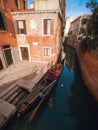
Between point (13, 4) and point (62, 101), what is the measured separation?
11372 millimetres

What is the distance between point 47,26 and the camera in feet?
29.4

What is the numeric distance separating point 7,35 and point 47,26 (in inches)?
173

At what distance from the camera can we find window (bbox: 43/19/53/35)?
28.7ft

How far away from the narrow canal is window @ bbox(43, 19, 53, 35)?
6287 mm

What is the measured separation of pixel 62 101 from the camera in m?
6.34

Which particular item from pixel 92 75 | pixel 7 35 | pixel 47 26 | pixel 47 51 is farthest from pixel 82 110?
pixel 7 35

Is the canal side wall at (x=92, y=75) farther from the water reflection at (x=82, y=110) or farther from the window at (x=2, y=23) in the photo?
the window at (x=2, y=23)

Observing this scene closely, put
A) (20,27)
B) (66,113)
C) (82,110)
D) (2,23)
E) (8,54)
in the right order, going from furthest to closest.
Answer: (20,27)
(8,54)
(2,23)
(82,110)
(66,113)

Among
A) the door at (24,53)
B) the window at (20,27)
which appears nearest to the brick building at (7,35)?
the window at (20,27)

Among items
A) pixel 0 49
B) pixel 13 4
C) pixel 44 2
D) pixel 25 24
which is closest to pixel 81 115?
pixel 0 49

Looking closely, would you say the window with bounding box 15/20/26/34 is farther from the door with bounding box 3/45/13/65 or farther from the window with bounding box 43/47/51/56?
the window with bounding box 43/47/51/56

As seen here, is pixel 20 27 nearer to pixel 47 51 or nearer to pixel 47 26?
pixel 47 26

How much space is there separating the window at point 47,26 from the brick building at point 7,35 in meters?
3.63

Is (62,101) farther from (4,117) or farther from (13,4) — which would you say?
(13,4)
